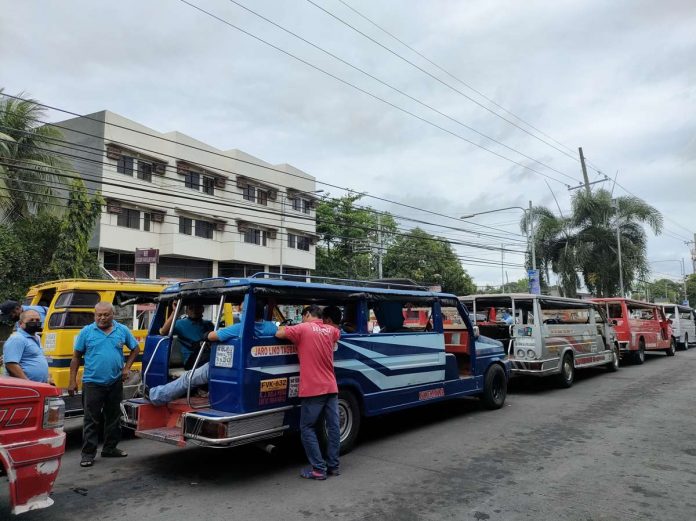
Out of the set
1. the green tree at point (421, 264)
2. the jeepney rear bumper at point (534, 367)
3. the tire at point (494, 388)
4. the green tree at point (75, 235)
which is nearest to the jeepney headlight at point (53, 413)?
the tire at point (494, 388)

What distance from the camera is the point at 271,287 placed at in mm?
5621

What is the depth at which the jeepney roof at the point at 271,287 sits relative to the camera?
5527 mm

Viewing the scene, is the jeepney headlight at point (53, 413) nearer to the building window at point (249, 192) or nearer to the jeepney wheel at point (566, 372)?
the jeepney wheel at point (566, 372)

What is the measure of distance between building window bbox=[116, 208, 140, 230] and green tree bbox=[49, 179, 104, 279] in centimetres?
725

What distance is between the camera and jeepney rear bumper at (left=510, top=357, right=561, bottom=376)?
10680mm

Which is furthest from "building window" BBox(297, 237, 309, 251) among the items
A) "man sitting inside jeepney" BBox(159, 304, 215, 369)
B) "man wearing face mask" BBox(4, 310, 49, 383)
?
"man wearing face mask" BBox(4, 310, 49, 383)

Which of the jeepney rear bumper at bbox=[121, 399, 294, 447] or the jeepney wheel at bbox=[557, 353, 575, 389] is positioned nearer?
the jeepney rear bumper at bbox=[121, 399, 294, 447]

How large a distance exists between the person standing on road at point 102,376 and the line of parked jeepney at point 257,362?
0.28 meters

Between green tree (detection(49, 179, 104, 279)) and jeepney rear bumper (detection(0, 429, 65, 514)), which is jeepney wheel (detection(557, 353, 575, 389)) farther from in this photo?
green tree (detection(49, 179, 104, 279))

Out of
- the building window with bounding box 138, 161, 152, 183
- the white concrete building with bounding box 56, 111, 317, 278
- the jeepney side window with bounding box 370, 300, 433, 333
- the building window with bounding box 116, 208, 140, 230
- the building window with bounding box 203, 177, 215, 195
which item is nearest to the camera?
the jeepney side window with bounding box 370, 300, 433, 333

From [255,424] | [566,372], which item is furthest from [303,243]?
[255,424]

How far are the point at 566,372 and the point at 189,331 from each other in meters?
8.91

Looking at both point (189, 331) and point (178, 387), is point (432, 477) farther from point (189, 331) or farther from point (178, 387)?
point (189, 331)

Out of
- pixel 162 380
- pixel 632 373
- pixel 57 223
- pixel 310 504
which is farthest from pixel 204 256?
pixel 310 504
